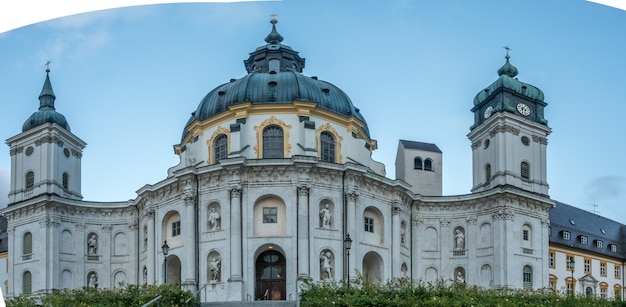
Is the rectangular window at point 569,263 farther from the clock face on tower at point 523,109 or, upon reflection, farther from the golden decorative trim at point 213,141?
the golden decorative trim at point 213,141

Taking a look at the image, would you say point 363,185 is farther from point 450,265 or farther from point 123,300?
point 123,300

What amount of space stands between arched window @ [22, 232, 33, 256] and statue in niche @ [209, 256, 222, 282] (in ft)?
51.3

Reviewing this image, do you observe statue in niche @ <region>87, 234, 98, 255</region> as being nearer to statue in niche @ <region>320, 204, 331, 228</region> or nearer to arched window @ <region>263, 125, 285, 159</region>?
arched window @ <region>263, 125, 285, 159</region>

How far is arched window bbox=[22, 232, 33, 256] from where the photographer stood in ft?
224

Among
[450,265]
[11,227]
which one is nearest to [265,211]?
[450,265]

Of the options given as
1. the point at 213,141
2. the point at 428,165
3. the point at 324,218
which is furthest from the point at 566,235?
the point at 213,141

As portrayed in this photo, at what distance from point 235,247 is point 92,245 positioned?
15167 millimetres

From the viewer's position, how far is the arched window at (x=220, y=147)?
64125mm

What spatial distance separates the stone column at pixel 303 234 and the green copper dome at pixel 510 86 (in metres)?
18.3

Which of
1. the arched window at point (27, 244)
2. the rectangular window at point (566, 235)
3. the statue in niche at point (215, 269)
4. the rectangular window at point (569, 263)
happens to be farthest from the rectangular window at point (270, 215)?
the rectangular window at point (566, 235)

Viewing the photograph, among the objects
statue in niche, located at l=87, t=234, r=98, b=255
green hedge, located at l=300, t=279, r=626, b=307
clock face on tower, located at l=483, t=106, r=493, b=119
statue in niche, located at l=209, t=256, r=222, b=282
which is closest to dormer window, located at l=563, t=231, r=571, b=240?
clock face on tower, located at l=483, t=106, r=493, b=119

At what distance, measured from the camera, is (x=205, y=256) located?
60.5 meters

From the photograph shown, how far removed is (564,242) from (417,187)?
13316 mm

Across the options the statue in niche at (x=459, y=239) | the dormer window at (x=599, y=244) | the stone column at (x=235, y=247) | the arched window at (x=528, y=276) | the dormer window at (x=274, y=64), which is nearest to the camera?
the stone column at (x=235, y=247)
